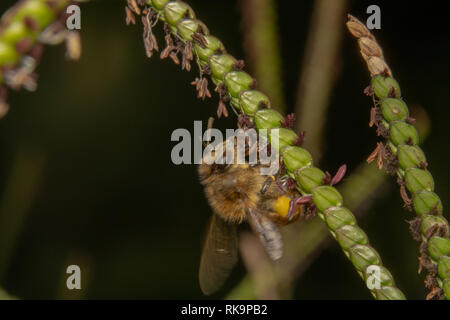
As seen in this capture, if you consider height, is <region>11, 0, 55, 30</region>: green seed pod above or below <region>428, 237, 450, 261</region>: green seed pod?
above

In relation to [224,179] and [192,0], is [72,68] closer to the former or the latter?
[192,0]

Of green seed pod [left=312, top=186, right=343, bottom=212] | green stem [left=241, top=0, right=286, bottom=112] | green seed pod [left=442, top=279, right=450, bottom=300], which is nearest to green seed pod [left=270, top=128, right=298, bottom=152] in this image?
green seed pod [left=312, top=186, right=343, bottom=212]

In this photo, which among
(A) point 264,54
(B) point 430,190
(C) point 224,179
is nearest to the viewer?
(B) point 430,190

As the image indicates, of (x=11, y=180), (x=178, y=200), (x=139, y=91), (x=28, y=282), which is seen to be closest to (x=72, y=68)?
(x=139, y=91)

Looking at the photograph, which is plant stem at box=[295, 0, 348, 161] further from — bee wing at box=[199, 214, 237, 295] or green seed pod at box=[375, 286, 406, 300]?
green seed pod at box=[375, 286, 406, 300]

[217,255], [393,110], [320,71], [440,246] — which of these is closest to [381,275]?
[440,246]

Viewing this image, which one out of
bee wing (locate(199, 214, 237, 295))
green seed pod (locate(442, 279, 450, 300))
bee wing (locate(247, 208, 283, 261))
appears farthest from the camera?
bee wing (locate(199, 214, 237, 295))
